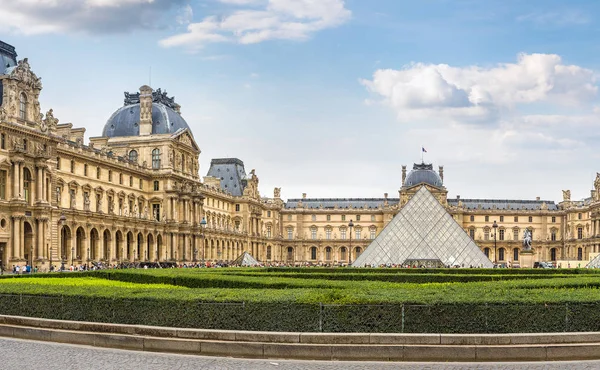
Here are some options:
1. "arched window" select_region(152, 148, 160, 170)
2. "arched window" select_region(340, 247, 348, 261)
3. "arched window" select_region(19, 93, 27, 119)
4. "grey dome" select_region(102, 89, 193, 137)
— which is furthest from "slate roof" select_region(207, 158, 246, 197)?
"arched window" select_region(19, 93, 27, 119)

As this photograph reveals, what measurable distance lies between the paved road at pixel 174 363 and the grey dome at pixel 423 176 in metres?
119

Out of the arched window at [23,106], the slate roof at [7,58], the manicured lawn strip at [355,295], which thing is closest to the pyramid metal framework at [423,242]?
the arched window at [23,106]

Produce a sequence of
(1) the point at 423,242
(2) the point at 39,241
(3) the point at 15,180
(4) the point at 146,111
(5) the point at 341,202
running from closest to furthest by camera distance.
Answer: (3) the point at 15,180, (2) the point at 39,241, (1) the point at 423,242, (4) the point at 146,111, (5) the point at 341,202

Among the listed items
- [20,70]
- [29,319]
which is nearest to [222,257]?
[20,70]

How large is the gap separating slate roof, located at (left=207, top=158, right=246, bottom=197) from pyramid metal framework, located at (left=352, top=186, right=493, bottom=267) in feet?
151

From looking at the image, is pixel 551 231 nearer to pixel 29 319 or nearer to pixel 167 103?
pixel 167 103

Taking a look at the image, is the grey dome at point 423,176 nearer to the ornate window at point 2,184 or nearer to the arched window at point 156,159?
the arched window at point 156,159

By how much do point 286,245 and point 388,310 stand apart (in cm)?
11331

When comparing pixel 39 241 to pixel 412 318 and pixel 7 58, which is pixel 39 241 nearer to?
pixel 7 58

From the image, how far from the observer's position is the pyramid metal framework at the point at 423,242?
60475mm

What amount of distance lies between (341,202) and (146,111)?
6338cm

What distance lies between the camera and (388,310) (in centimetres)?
1480

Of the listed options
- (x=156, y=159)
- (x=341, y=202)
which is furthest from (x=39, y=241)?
(x=341, y=202)

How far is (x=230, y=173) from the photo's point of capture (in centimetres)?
11069
